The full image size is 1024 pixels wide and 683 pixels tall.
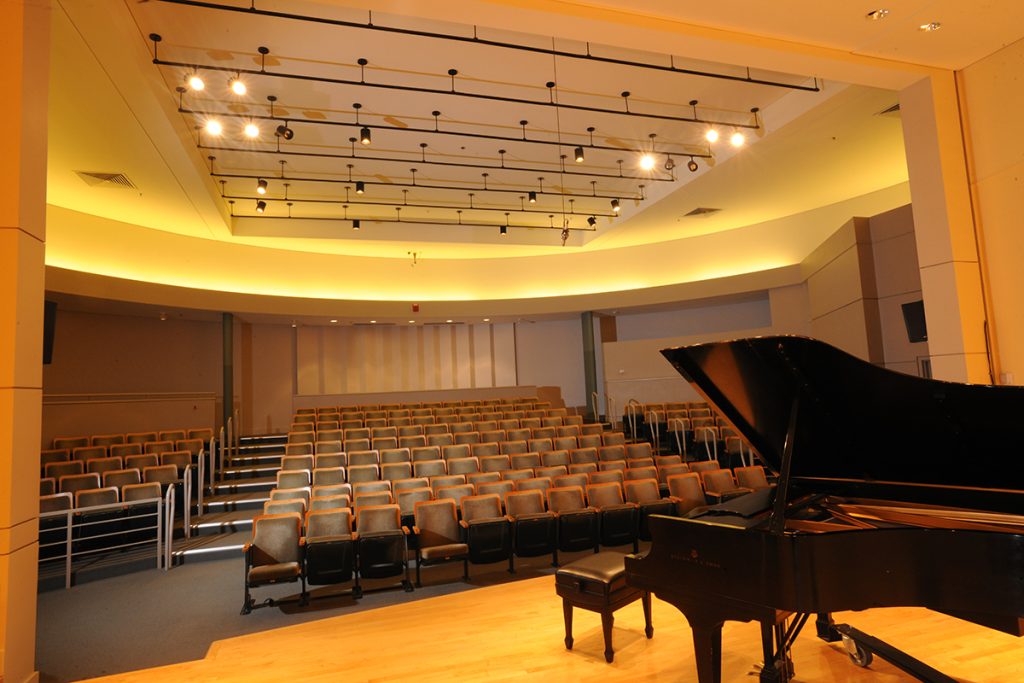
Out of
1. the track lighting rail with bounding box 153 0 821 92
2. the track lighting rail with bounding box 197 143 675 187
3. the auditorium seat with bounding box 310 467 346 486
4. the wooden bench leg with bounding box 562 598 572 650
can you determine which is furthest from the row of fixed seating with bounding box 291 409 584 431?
the wooden bench leg with bounding box 562 598 572 650

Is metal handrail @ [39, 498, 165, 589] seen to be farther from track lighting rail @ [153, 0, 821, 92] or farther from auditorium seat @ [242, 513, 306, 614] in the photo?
track lighting rail @ [153, 0, 821, 92]

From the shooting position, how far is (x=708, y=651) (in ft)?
6.95

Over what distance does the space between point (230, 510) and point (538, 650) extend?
15.2ft

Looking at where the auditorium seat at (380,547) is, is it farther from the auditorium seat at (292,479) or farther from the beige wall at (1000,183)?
the beige wall at (1000,183)

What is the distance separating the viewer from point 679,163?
8.50 metres

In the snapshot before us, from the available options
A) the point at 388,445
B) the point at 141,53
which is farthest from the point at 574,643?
the point at 141,53

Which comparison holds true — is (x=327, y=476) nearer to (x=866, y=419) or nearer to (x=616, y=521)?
(x=616, y=521)

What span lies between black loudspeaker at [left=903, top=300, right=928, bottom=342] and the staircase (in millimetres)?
6827

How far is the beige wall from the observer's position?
Answer: 11.5 ft

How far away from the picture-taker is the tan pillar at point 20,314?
2.51m

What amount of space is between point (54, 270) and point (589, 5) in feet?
23.4

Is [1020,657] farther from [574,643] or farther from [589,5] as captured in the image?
[589,5]

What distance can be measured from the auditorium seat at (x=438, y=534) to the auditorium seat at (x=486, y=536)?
7 cm

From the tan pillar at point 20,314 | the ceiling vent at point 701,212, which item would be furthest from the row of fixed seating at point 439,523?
the ceiling vent at point 701,212
